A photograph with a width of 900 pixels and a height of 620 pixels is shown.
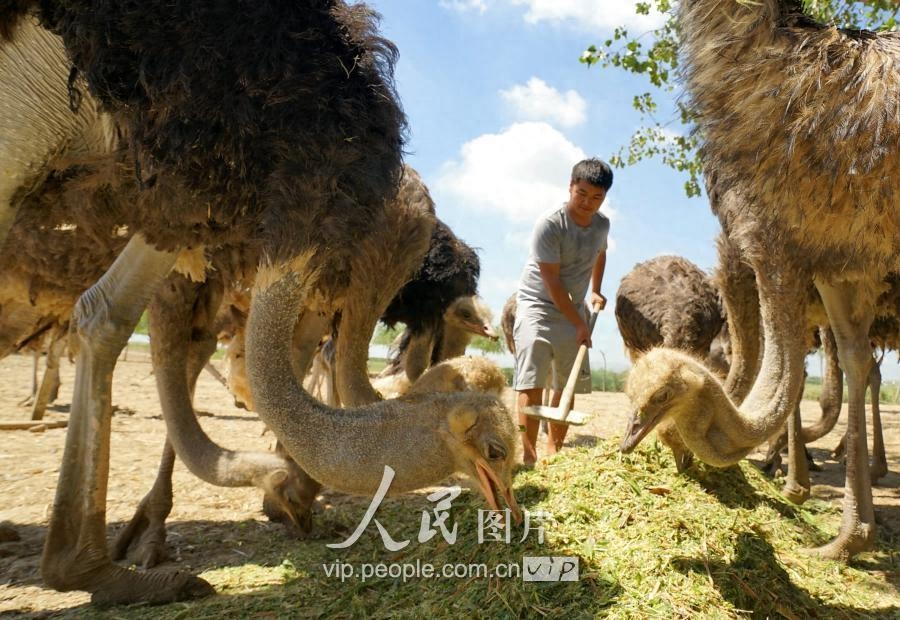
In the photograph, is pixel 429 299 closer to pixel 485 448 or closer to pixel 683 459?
pixel 683 459

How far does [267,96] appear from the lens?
2.71 meters

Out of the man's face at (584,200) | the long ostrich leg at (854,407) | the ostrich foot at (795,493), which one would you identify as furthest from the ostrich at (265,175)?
the ostrich foot at (795,493)

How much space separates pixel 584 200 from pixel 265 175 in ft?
9.69

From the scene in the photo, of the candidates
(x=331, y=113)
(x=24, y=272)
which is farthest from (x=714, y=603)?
(x=24, y=272)

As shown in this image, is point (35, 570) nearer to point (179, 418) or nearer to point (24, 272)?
point (179, 418)

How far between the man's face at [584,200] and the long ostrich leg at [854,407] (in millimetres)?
A: 1640

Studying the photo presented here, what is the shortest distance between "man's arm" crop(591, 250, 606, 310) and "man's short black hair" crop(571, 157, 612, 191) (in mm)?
794

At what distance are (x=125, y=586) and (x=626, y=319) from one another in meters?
5.61

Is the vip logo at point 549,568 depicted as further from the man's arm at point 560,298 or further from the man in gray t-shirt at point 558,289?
the man's arm at point 560,298

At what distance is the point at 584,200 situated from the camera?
5.16m

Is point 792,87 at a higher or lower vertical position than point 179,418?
higher

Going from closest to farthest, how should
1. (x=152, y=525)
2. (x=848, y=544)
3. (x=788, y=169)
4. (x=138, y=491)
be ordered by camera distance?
1. (x=788, y=169)
2. (x=848, y=544)
3. (x=152, y=525)
4. (x=138, y=491)

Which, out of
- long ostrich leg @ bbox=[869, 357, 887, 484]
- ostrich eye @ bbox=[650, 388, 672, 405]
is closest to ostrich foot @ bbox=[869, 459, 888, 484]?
long ostrich leg @ bbox=[869, 357, 887, 484]

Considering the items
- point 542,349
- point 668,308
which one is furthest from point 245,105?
point 668,308
